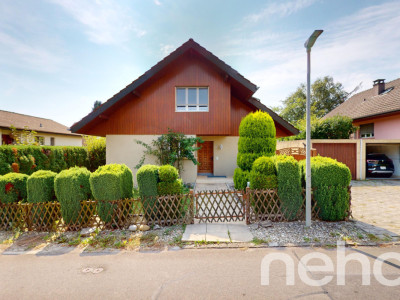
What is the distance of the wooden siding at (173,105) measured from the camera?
1095 cm

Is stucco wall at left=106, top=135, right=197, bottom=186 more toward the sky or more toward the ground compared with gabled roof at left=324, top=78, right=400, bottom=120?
more toward the ground

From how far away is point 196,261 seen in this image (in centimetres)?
387

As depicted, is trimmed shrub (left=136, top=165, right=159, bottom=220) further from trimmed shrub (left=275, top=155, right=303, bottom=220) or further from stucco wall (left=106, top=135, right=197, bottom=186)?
stucco wall (left=106, top=135, right=197, bottom=186)

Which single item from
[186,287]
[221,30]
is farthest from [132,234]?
[221,30]

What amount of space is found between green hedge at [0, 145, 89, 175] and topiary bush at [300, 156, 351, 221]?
45.4 ft

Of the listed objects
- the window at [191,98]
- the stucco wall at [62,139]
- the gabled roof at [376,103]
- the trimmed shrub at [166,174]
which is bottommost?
the trimmed shrub at [166,174]

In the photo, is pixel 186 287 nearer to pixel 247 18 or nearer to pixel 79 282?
pixel 79 282

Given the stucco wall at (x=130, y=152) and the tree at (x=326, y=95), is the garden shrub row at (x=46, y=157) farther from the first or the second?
the tree at (x=326, y=95)

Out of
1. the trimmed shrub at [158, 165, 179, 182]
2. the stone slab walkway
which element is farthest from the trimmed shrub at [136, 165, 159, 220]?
the stone slab walkway

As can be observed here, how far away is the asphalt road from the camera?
2.96 m

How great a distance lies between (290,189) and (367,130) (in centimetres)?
1859

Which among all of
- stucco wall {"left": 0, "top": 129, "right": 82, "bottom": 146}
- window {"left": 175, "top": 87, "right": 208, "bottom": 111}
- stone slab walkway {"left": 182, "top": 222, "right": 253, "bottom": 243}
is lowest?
stone slab walkway {"left": 182, "top": 222, "right": 253, "bottom": 243}

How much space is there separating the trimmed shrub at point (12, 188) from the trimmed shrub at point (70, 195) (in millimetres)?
1420

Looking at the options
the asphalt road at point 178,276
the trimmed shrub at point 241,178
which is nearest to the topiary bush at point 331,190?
the asphalt road at point 178,276
